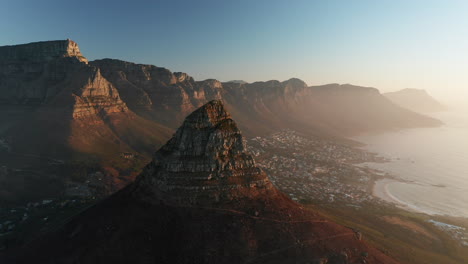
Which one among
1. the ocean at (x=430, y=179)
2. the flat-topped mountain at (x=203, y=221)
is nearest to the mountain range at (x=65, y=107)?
the flat-topped mountain at (x=203, y=221)

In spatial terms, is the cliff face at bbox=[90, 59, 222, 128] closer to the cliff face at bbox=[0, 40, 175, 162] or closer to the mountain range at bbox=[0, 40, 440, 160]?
the mountain range at bbox=[0, 40, 440, 160]

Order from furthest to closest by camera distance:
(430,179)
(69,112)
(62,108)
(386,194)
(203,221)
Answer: (430,179) < (62,108) < (69,112) < (386,194) < (203,221)

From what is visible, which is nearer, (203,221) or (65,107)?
(203,221)

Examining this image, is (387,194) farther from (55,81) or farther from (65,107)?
(55,81)

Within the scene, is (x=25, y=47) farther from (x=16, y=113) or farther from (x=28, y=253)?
(x=28, y=253)

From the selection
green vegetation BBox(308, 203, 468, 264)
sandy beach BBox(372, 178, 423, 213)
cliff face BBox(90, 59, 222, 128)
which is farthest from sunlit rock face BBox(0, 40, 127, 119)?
sandy beach BBox(372, 178, 423, 213)

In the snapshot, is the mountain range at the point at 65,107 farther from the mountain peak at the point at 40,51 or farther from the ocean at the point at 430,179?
the ocean at the point at 430,179

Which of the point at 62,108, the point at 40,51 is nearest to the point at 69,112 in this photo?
the point at 62,108
